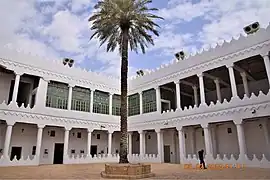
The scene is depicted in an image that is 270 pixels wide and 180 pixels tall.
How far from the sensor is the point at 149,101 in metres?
25.2

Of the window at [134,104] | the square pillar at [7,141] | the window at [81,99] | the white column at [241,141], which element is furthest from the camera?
the window at [134,104]

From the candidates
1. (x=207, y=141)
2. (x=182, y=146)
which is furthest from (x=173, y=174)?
(x=182, y=146)

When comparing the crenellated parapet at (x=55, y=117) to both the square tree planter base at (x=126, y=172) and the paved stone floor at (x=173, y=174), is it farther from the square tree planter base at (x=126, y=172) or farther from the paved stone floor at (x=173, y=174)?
the square tree planter base at (x=126, y=172)

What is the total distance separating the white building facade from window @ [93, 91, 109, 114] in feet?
0.39

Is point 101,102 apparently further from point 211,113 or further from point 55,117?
point 211,113

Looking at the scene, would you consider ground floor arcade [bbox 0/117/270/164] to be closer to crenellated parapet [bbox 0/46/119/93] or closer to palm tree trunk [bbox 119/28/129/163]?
crenellated parapet [bbox 0/46/119/93]

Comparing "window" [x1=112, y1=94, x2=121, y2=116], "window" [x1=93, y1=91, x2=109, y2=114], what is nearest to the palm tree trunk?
"window" [x1=93, y1=91, x2=109, y2=114]

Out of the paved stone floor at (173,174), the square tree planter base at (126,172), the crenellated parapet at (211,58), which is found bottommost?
the paved stone floor at (173,174)

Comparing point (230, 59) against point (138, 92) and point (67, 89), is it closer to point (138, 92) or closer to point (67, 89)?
point (138, 92)

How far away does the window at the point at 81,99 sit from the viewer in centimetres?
2409

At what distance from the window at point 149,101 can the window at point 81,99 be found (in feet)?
21.2

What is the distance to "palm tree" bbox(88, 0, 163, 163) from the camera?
1368 cm

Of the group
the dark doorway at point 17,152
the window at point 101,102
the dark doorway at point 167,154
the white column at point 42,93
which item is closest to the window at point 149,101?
the window at point 101,102

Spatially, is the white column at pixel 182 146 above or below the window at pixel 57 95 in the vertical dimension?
below
